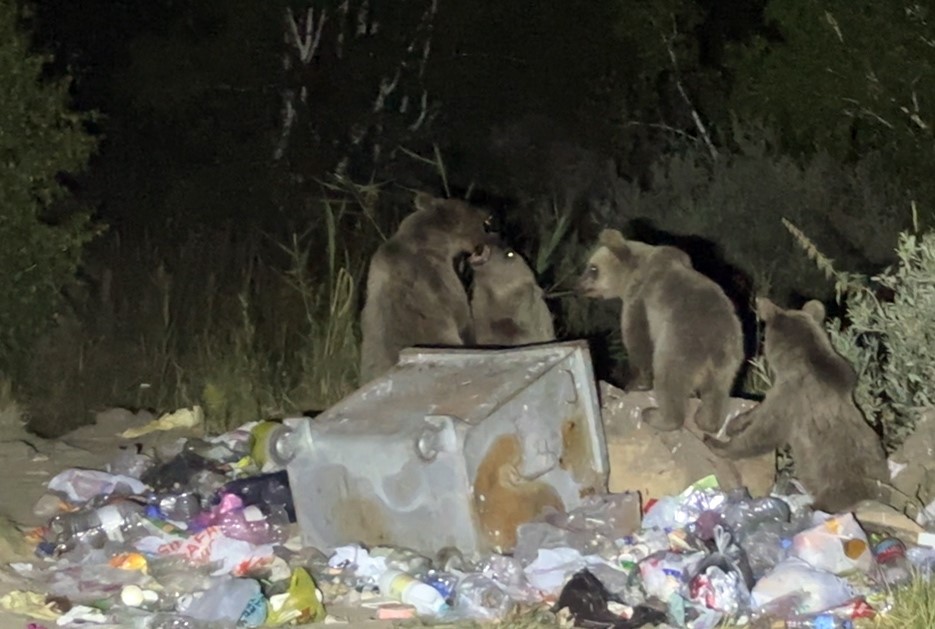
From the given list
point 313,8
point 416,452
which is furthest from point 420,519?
point 313,8

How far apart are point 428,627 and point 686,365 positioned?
1.90 metres

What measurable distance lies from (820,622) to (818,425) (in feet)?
4.26

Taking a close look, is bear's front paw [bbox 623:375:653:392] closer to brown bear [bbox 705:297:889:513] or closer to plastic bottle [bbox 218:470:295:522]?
brown bear [bbox 705:297:889:513]

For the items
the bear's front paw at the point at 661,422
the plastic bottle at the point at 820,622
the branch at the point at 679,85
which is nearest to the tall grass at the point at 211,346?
the bear's front paw at the point at 661,422

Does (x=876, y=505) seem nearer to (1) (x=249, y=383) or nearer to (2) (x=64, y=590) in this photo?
(2) (x=64, y=590)

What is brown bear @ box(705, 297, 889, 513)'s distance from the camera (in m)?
6.40

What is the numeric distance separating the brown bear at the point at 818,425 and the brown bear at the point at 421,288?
1.80 metres

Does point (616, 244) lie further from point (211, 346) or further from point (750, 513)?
point (211, 346)

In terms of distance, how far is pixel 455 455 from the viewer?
5.89 meters

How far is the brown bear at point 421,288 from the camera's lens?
7.71 metres

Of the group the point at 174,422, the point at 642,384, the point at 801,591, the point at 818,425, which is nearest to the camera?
the point at 801,591

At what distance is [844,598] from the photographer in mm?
5453

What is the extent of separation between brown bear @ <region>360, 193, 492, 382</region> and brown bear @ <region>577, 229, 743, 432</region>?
3.22ft

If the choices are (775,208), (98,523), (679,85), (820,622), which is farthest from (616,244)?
(679,85)
